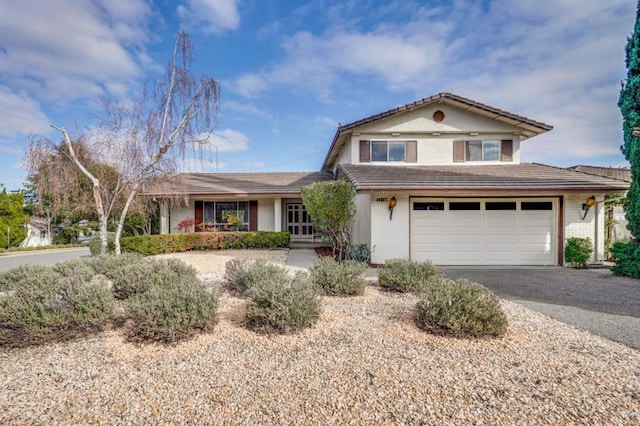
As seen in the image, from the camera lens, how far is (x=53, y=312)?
4055 millimetres

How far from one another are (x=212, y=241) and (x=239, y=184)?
4.15 m

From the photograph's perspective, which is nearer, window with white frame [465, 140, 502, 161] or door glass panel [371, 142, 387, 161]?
door glass panel [371, 142, 387, 161]

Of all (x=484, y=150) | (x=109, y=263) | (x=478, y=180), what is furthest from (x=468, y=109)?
(x=109, y=263)

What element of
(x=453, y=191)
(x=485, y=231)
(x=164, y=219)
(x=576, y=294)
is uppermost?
(x=453, y=191)

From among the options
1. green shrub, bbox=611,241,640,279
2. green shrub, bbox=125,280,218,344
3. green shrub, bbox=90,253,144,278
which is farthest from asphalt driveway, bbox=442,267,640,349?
green shrub, bbox=90,253,144,278

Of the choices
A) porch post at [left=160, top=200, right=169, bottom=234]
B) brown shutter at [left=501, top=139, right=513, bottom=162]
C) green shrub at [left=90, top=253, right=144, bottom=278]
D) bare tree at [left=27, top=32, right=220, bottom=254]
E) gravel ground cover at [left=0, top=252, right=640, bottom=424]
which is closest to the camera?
gravel ground cover at [left=0, top=252, right=640, bottom=424]

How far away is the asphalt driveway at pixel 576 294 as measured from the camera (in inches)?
190

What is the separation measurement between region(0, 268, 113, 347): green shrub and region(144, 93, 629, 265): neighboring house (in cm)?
721

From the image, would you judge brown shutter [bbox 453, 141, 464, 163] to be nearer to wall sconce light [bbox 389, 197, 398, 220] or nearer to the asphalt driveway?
wall sconce light [bbox 389, 197, 398, 220]

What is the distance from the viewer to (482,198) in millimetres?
10484

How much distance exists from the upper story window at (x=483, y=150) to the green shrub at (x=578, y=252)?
448cm

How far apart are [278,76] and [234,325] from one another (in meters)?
13.5

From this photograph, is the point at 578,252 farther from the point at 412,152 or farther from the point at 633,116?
the point at 412,152

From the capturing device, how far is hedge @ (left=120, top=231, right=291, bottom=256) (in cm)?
1210
